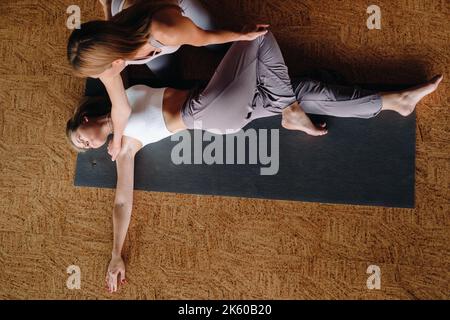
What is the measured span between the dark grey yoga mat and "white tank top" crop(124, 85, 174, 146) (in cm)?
26

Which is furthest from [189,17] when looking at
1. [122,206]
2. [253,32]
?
[122,206]

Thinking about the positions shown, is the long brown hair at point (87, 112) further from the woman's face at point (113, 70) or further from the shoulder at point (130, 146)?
the woman's face at point (113, 70)

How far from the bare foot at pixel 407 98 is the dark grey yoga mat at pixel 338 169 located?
3cm

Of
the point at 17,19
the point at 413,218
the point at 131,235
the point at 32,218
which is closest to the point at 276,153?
the point at 413,218

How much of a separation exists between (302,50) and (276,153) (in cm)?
44

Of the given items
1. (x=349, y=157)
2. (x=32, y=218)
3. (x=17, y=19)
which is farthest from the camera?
(x=17, y=19)

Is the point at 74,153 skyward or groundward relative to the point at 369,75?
groundward

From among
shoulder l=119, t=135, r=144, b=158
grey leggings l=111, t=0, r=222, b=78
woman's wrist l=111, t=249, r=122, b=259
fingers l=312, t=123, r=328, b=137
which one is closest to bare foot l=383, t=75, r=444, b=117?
fingers l=312, t=123, r=328, b=137

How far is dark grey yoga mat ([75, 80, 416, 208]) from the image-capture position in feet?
4.86

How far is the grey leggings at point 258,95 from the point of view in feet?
4.26

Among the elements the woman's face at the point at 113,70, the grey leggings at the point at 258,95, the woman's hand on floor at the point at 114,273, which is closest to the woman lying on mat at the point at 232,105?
the grey leggings at the point at 258,95

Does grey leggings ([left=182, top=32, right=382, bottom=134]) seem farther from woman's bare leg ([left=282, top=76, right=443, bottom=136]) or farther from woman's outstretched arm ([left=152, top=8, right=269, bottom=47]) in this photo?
woman's outstretched arm ([left=152, top=8, right=269, bottom=47])
